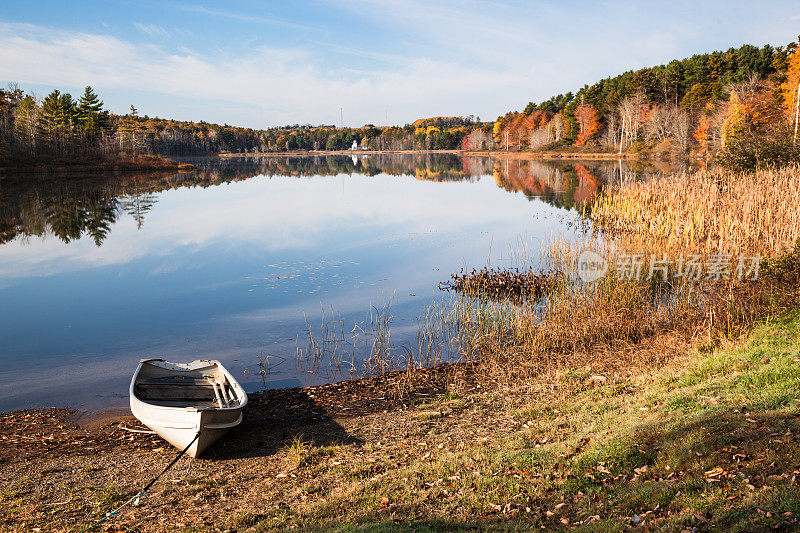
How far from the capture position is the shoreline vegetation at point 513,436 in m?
5.37

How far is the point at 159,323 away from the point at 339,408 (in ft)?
26.1

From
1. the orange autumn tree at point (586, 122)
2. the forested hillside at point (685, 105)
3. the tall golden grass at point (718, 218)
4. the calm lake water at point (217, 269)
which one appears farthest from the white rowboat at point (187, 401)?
the orange autumn tree at point (586, 122)

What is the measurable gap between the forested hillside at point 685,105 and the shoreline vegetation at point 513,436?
38.4m

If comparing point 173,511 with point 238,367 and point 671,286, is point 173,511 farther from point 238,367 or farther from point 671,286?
point 671,286

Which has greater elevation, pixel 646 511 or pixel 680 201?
pixel 680 201

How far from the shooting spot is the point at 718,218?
17641 millimetres

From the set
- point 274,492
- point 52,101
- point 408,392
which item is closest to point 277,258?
point 408,392

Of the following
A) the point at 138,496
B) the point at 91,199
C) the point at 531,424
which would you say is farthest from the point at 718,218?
the point at 91,199

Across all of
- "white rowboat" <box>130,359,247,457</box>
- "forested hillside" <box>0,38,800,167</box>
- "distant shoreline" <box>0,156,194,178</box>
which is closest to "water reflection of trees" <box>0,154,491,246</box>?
"distant shoreline" <box>0,156,194,178</box>

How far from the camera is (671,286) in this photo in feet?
49.9

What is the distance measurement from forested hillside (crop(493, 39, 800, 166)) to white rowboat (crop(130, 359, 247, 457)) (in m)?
44.7

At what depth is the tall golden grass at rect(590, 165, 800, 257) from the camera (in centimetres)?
1491

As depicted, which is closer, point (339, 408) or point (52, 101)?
point (339, 408)

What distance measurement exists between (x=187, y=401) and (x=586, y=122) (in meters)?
97.2
